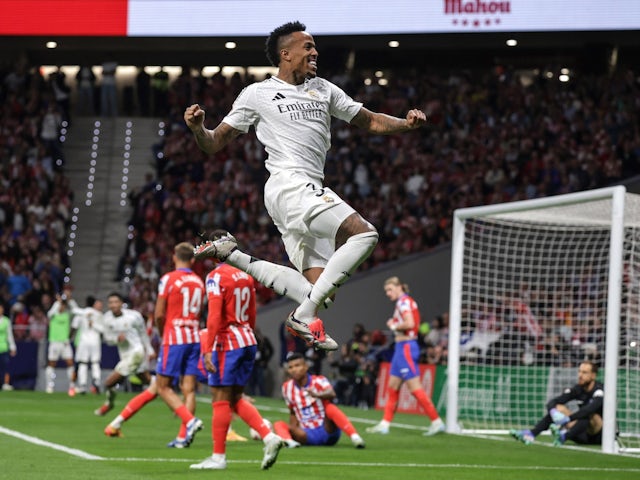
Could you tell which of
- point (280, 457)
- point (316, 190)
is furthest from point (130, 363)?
point (316, 190)

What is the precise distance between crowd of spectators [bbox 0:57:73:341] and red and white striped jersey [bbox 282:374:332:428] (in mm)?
15020

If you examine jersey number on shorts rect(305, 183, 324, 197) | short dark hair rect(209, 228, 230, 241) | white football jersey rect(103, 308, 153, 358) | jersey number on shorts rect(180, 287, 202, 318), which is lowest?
white football jersey rect(103, 308, 153, 358)

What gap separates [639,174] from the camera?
94.2 ft

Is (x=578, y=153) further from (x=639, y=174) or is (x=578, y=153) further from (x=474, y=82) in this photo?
(x=474, y=82)

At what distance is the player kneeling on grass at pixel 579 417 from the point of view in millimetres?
16328

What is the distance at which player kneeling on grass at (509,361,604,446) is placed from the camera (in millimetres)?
16328

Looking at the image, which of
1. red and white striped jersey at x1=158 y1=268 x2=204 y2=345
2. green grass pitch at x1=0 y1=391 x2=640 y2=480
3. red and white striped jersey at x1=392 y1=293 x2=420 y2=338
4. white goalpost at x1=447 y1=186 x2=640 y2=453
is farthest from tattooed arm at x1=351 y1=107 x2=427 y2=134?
red and white striped jersey at x1=392 y1=293 x2=420 y2=338

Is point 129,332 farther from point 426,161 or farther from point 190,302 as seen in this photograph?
point 426,161

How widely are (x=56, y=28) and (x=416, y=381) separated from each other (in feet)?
49.9

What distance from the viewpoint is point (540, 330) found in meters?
20.7

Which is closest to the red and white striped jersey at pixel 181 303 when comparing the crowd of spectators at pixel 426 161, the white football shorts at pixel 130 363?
the white football shorts at pixel 130 363

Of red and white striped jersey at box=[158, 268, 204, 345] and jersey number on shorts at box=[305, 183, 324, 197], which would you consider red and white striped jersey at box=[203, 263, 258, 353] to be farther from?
jersey number on shorts at box=[305, 183, 324, 197]

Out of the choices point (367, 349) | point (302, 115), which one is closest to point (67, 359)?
point (367, 349)

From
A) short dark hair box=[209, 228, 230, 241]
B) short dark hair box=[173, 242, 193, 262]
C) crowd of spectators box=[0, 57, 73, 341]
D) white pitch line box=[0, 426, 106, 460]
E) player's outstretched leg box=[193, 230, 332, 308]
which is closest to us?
player's outstretched leg box=[193, 230, 332, 308]
